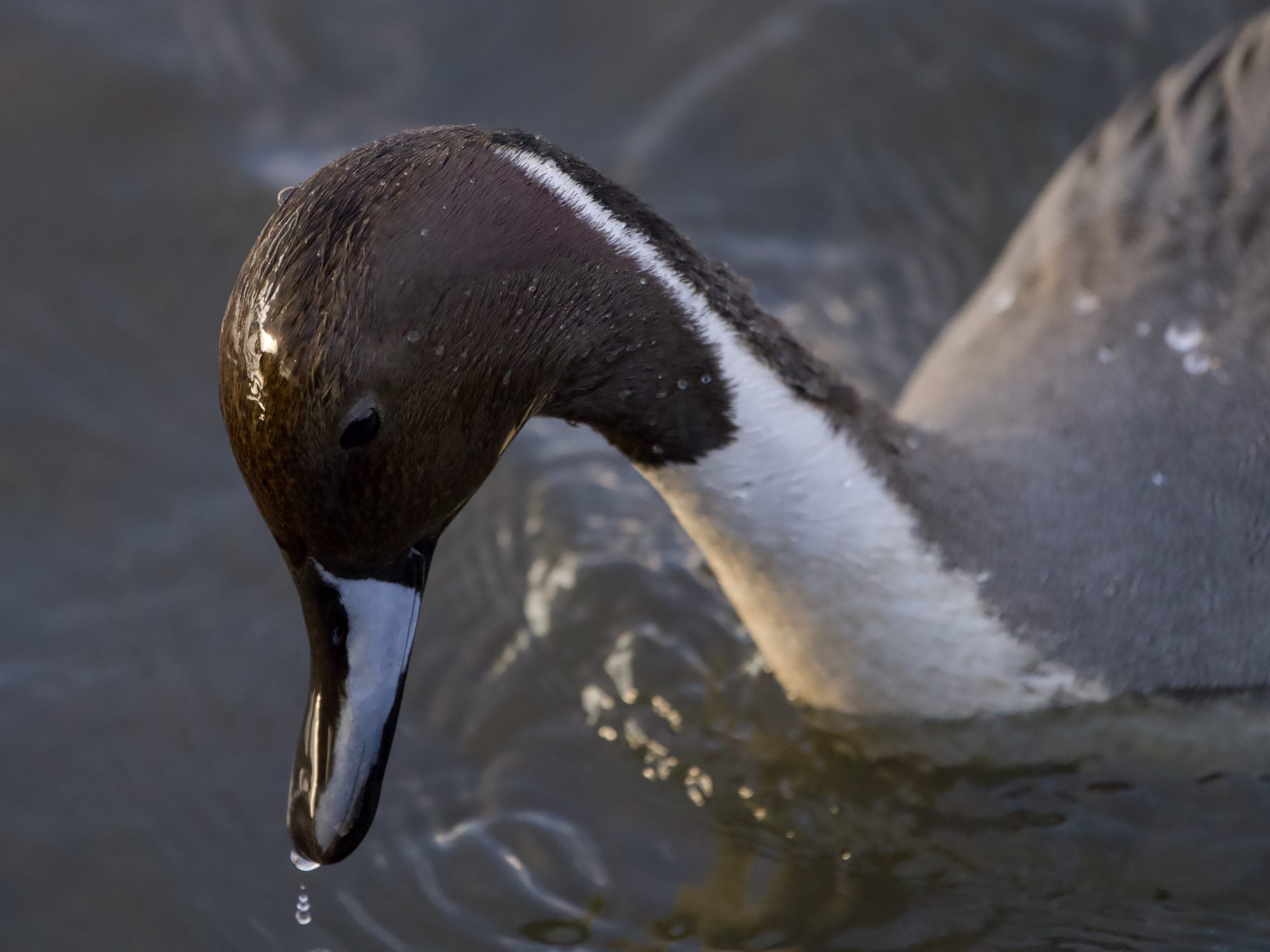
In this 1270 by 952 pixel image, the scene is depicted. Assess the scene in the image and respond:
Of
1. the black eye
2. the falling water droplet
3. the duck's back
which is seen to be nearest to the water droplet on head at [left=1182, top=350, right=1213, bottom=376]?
the duck's back

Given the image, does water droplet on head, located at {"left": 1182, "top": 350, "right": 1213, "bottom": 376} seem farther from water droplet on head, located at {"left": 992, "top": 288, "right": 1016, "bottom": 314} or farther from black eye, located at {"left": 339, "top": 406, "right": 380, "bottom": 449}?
black eye, located at {"left": 339, "top": 406, "right": 380, "bottom": 449}

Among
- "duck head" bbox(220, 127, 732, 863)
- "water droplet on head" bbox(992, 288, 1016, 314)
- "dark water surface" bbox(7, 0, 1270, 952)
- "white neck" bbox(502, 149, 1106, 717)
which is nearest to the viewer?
"duck head" bbox(220, 127, 732, 863)

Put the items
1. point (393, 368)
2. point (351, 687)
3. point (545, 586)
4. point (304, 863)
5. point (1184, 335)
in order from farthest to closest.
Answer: point (545, 586) → point (1184, 335) → point (304, 863) → point (351, 687) → point (393, 368)

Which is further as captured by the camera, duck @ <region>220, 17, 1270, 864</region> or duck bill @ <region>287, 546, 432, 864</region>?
duck bill @ <region>287, 546, 432, 864</region>

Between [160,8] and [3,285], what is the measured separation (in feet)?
3.40

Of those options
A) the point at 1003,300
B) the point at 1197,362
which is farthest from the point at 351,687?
the point at 1003,300

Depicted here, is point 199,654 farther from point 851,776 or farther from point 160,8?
point 160,8

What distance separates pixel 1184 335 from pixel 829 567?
2.99 feet

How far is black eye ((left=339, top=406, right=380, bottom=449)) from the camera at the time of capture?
6.41ft

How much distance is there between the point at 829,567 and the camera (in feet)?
8.46

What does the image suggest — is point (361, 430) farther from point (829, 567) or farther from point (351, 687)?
point (829, 567)

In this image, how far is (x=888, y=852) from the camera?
2.91 m

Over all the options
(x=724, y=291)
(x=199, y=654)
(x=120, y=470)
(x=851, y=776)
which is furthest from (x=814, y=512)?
(x=120, y=470)

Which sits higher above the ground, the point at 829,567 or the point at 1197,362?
the point at 1197,362
